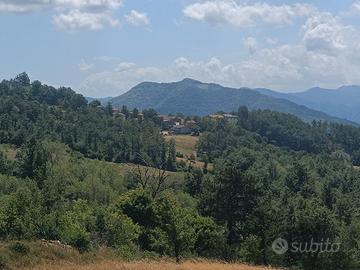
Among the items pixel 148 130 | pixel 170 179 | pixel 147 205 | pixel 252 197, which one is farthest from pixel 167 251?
pixel 148 130

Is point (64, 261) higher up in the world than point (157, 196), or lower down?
higher up

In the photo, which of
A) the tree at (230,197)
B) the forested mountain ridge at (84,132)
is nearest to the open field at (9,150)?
the forested mountain ridge at (84,132)

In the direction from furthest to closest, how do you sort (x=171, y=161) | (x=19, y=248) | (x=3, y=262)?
(x=171, y=161)
(x=19, y=248)
(x=3, y=262)

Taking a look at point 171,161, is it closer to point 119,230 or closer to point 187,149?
point 187,149

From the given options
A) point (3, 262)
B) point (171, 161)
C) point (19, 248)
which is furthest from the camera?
point (171, 161)

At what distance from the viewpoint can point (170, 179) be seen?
4636 inches

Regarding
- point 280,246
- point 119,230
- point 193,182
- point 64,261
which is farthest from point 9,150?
point 64,261

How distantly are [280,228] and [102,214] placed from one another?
51.1ft

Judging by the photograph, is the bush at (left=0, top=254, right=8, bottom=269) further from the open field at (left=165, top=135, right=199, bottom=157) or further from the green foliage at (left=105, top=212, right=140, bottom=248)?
the open field at (left=165, top=135, right=199, bottom=157)

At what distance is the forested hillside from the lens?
3328 centimetres

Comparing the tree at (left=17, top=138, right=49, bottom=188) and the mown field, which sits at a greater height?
the mown field

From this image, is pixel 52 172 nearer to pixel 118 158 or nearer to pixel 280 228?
pixel 118 158

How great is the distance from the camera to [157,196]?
6725cm

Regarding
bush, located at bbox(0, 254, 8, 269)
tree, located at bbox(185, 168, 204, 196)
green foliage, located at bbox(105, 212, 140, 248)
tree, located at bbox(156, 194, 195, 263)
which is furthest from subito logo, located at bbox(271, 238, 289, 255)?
tree, located at bbox(185, 168, 204, 196)
